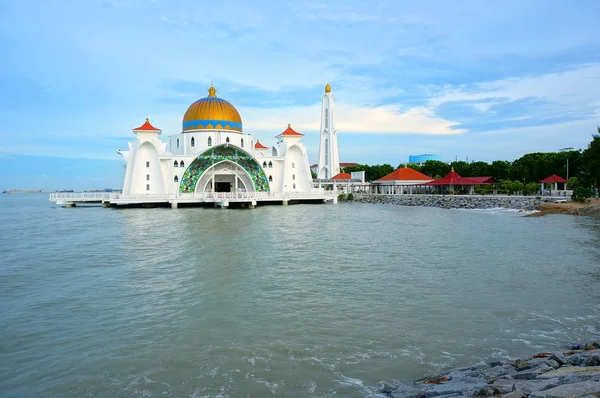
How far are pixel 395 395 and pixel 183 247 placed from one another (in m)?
11.4

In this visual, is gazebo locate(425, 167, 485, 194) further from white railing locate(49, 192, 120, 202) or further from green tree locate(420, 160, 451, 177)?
white railing locate(49, 192, 120, 202)

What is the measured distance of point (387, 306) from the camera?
8180mm

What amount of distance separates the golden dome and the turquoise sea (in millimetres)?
26542

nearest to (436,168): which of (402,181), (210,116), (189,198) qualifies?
(402,181)

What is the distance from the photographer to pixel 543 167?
43.8m

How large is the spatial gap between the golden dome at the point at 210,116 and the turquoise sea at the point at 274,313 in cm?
2654

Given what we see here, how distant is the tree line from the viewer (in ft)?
108

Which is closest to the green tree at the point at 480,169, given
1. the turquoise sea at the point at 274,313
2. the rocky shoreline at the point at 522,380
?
the turquoise sea at the point at 274,313

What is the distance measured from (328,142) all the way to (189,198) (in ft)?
99.7

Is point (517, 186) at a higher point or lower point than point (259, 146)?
lower

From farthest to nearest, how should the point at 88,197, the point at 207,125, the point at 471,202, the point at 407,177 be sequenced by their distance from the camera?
the point at 407,177 → the point at 207,125 → the point at 88,197 → the point at 471,202

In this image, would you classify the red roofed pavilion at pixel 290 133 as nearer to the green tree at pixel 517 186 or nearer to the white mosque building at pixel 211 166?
the white mosque building at pixel 211 166

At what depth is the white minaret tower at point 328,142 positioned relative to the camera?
6084cm

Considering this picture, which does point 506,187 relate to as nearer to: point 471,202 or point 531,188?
point 531,188
